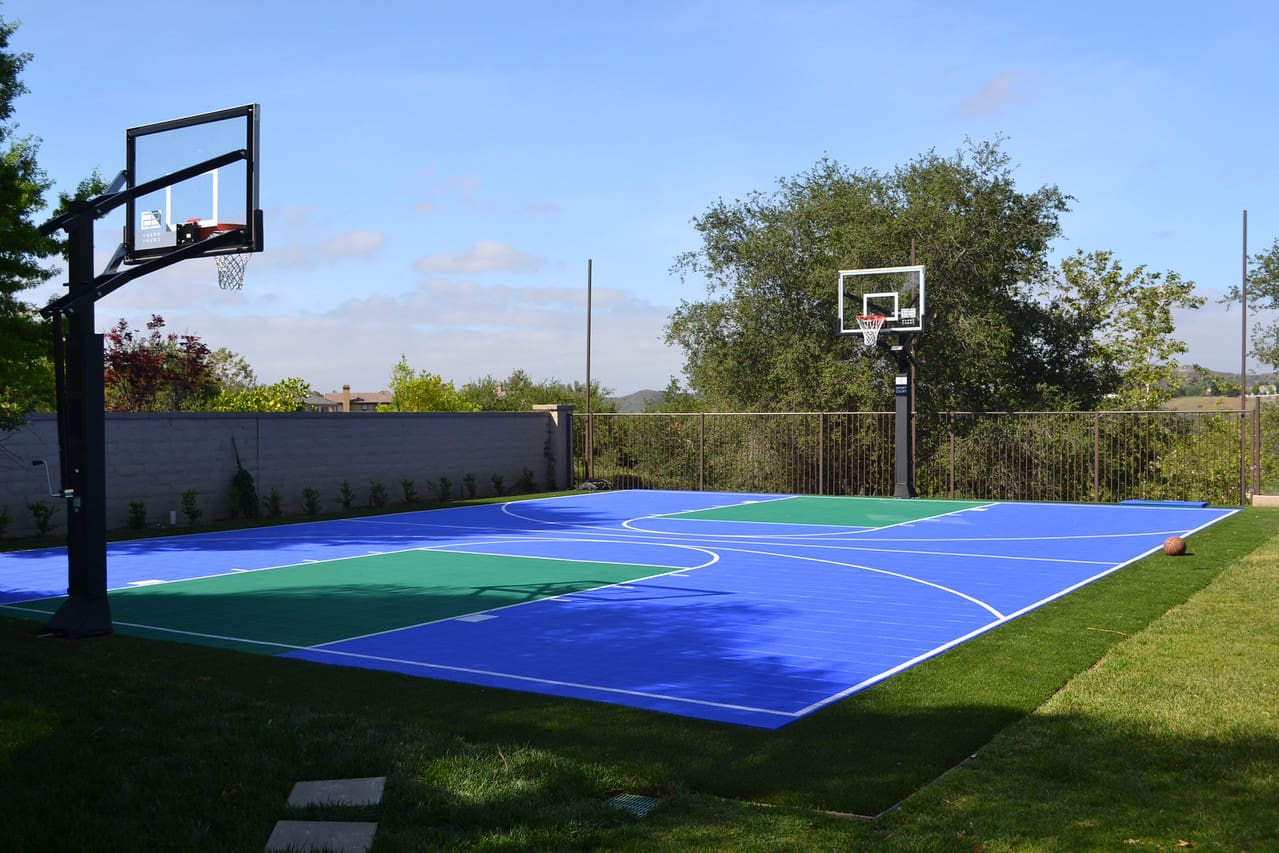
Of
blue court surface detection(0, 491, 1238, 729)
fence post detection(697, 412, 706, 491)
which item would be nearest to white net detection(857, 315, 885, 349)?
fence post detection(697, 412, 706, 491)

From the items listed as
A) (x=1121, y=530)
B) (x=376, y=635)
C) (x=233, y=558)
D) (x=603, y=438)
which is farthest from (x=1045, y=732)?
(x=603, y=438)

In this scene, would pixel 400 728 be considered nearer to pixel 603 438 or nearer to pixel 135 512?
pixel 135 512

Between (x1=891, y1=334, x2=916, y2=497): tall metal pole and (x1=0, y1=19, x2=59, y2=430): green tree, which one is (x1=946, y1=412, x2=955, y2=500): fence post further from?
(x1=0, y1=19, x2=59, y2=430): green tree

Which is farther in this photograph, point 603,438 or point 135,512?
point 603,438

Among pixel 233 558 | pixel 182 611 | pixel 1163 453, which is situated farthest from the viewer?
pixel 1163 453

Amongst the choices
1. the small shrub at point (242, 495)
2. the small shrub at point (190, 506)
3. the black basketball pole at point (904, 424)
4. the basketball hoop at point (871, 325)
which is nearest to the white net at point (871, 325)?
the basketball hoop at point (871, 325)

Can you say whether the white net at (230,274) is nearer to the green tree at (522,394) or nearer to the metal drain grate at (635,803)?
the metal drain grate at (635,803)

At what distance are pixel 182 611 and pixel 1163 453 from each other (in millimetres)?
23495

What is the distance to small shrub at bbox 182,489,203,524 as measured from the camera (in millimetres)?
20469

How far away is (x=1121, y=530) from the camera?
60.0 feet

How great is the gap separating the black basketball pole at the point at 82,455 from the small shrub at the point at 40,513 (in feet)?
31.7

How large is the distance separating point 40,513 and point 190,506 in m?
2.86

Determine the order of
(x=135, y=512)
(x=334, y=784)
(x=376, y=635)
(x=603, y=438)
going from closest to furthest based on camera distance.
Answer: (x=334, y=784) < (x=376, y=635) < (x=135, y=512) < (x=603, y=438)

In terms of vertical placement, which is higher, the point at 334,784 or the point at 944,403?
the point at 944,403
